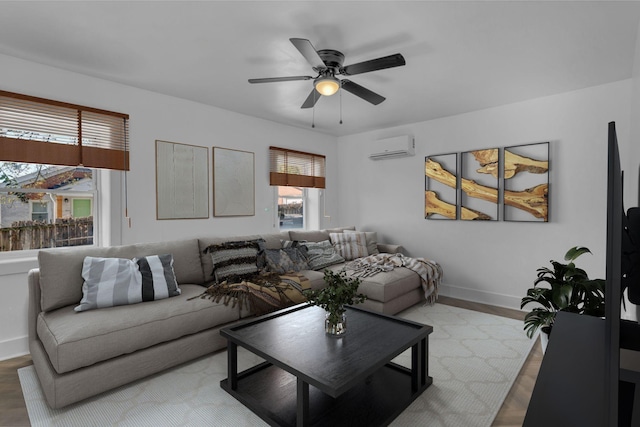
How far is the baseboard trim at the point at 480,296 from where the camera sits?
384 cm

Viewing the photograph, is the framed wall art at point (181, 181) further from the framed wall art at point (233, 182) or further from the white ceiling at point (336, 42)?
the white ceiling at point (336, 42)

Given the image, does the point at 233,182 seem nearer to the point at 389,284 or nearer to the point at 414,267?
the point at 389,284

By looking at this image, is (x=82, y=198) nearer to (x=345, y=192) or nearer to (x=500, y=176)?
(x=345, y=192)

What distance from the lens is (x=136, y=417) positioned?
6.11 feet

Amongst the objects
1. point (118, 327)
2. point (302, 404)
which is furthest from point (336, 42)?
point (118, 327)

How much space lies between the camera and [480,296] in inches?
160

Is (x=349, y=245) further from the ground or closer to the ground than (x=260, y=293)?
further from the ground

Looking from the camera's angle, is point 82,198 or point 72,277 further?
point 82,198

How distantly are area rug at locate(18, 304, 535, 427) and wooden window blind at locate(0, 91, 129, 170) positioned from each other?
177 cm

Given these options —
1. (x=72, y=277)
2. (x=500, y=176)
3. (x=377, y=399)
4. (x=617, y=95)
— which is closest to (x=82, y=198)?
(x=72, y=277)

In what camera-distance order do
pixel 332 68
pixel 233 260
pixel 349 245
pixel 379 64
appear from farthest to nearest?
pixel 349 245 < pixel 233 260 < pixel 332 68 < pixel 379 64

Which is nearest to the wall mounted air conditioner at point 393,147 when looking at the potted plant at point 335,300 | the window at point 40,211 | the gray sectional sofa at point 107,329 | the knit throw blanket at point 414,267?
the knit throw blanket at point 414,267

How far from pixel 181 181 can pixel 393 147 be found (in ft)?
9.73

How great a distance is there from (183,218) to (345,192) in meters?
2.81
